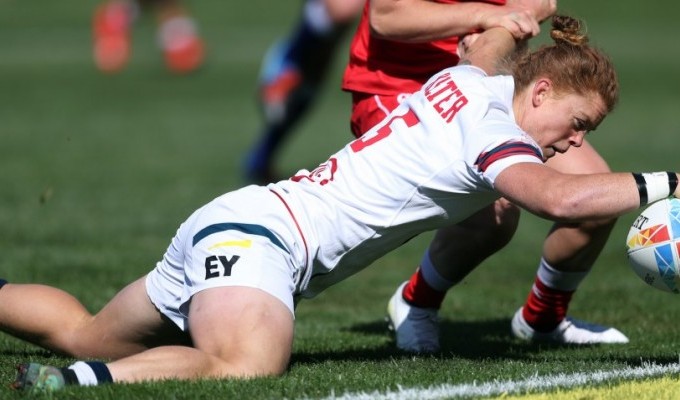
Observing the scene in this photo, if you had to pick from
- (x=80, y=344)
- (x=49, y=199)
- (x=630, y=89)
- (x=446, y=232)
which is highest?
(x=80, y=344)

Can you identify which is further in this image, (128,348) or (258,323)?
(128,348)

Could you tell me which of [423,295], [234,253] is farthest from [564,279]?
[234,253]

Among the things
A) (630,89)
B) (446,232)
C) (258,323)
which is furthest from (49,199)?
(630,89)

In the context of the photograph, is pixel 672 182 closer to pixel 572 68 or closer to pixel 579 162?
pixel 572 68

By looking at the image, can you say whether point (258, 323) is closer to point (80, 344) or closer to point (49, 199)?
point (80, 344)

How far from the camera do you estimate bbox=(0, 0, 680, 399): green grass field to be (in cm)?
501

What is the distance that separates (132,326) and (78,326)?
0.26 meters

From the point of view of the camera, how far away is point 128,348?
5.23 meters

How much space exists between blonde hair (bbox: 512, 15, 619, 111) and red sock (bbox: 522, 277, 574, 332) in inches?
59.6

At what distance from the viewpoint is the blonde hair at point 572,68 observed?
15.3ft

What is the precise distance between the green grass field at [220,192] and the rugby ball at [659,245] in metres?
0.37

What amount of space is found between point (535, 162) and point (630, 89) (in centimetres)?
1635

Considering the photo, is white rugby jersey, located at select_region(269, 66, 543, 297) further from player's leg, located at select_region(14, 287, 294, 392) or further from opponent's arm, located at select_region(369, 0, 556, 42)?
opponent's arm, located at select_region(369, 0, 556, 42)

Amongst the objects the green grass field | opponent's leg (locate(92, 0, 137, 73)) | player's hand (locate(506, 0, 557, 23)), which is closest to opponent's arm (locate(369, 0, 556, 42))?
player's hand (locate(506, 0, 557, 23))
